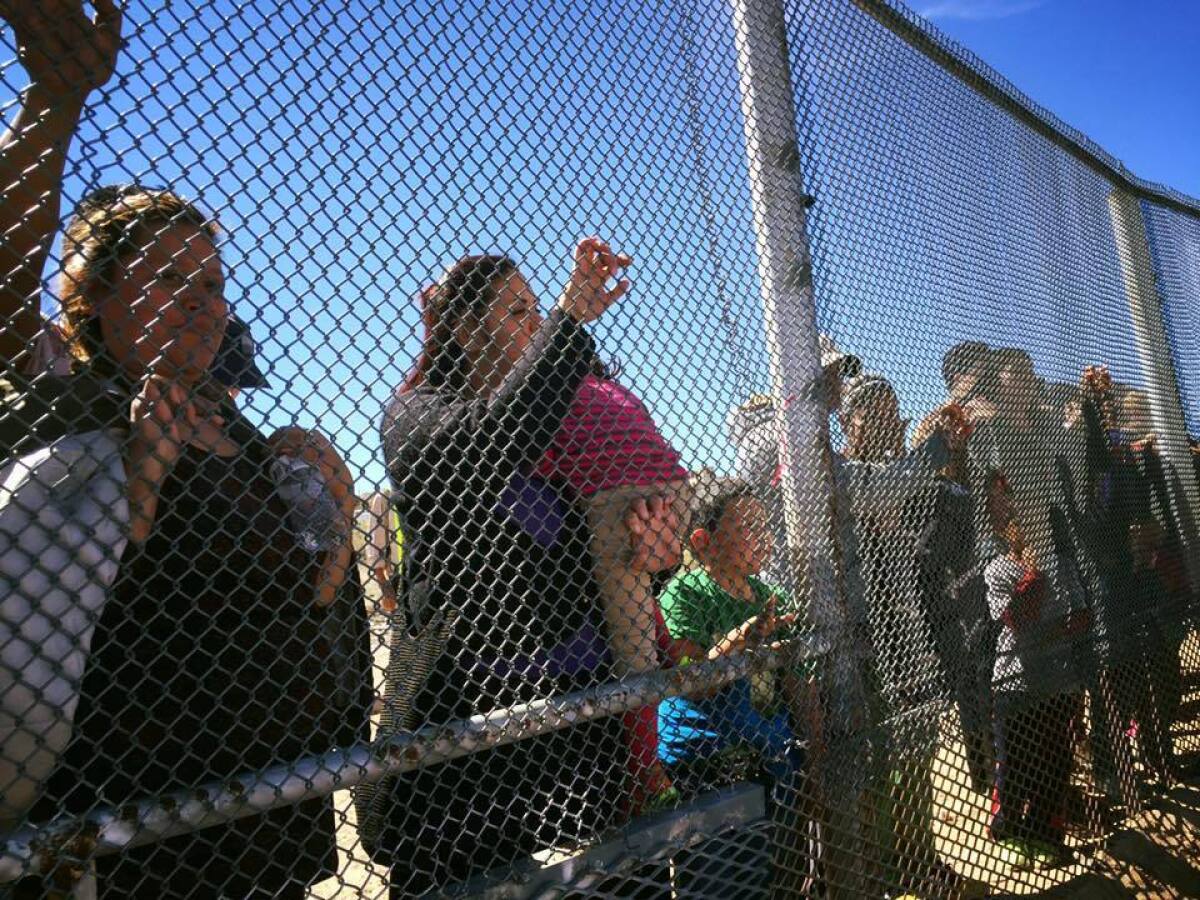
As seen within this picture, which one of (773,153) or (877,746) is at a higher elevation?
(773,153)

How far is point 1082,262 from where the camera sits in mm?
3496

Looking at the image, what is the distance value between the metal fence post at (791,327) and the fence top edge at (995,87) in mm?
612

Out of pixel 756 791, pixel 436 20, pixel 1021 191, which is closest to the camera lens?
pixel 436 20

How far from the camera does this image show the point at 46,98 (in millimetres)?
1026

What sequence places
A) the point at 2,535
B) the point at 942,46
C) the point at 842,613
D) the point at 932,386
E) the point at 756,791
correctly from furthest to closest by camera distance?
the point at 942,46 < the point at 932,386 < the point at 842,613 < the point at 756,791 < the point at 2,535

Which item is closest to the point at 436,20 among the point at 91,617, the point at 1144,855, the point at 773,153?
the point at 773,153

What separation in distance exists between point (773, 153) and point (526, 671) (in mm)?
1405

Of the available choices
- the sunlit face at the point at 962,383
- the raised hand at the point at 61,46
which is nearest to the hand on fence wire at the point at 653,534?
the raised hand at the point at 61,46

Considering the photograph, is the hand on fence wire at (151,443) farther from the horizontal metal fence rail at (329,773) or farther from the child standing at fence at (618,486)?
the child standing at fence at (618,486)

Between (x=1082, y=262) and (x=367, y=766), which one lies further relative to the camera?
(x=1082, y=262)

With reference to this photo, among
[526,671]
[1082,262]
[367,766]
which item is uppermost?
[1082,262]

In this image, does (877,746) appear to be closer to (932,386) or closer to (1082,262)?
(932,386)

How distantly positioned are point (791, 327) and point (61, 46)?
152 centimetres

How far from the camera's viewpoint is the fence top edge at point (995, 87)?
2533 millimetres
